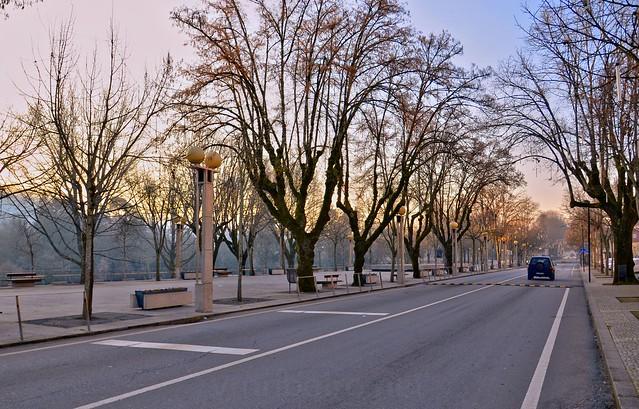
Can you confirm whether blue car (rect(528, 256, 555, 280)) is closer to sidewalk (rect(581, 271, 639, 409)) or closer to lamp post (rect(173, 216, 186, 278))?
sidewalk (rect(581, 271, 639, 409))

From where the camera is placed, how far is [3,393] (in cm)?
707

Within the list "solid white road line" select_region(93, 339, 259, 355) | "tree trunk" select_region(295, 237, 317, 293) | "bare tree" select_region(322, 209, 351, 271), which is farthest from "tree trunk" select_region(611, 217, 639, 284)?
"bare tree" select_region(322, 209, 351, 271)

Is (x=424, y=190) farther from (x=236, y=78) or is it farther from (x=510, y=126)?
(x=236, y=78)

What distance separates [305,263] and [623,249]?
1773cm

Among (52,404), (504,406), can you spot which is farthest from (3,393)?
(504,406)

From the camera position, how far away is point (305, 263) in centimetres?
2598

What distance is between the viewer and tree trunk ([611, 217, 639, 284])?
29469 mm

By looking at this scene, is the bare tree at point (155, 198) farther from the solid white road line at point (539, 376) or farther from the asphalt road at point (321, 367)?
the solid white road line at point (539, 376)

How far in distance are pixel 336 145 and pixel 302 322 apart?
13.8 m

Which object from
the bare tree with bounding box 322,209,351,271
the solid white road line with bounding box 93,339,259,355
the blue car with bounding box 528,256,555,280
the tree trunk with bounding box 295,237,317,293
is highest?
the bare tree with bounding box 322,209,351,271

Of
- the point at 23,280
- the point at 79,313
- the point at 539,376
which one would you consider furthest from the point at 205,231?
the point at 23,280

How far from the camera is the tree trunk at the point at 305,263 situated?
25750 mm

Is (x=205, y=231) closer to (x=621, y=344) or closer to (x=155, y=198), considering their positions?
(x=621, y=344)

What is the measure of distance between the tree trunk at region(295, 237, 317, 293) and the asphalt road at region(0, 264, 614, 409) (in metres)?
10.7
